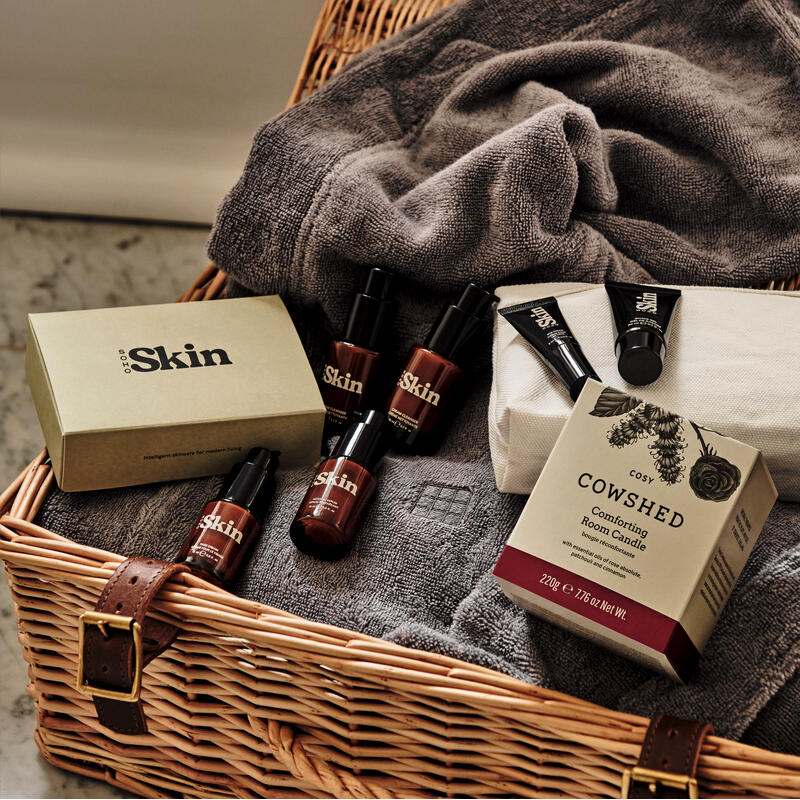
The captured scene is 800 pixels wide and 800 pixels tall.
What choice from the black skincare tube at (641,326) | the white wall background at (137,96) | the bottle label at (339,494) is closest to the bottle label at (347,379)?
the bottle label at (339,494)

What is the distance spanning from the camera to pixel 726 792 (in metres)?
0.55

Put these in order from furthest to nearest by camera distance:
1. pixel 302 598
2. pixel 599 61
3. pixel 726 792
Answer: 1. pixel 599 61
2. pixel 302 598
3. pixel 726 792

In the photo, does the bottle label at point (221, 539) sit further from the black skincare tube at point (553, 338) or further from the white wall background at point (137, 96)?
the white wall background at point (137, 96)

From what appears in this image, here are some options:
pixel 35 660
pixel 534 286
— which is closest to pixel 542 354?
pixel 534 286

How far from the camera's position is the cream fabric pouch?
0.66 meters

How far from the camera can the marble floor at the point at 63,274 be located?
106 centimetres

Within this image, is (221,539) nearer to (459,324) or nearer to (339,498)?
(339,498)

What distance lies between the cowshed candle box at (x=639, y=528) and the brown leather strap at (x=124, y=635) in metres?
0.24

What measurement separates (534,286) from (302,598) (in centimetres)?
33

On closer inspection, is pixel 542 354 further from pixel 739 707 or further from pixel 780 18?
pixel 780 18

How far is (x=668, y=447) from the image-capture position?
22.2 inches

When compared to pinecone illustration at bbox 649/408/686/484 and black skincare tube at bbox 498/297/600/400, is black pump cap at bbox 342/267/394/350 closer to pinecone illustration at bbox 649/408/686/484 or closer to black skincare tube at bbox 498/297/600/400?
black skincare tube at bbox 498/297/600/400

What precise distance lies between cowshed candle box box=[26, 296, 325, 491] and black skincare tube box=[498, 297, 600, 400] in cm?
18

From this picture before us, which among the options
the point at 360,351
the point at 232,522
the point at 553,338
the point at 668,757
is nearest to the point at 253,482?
the point at 232,522
